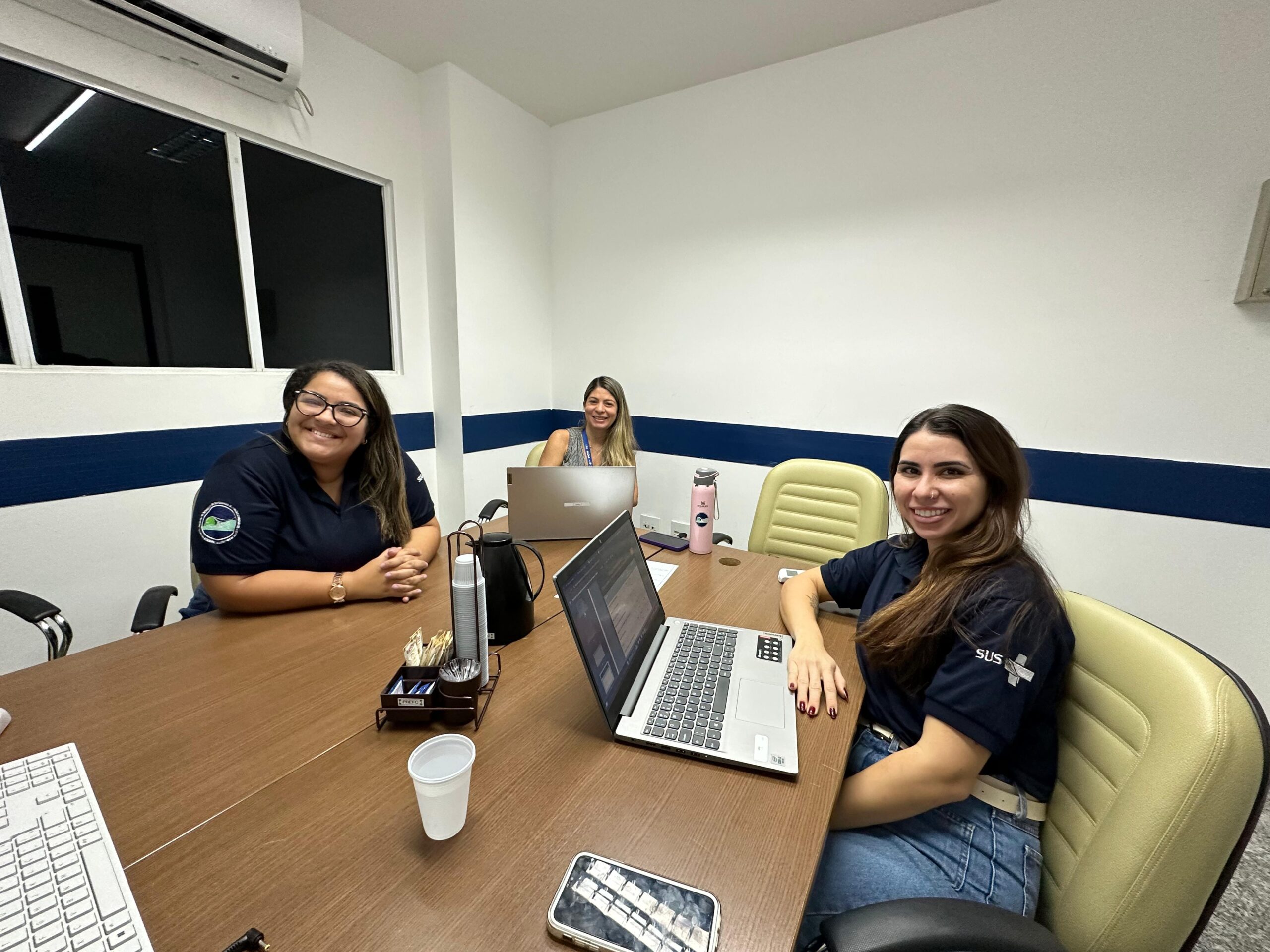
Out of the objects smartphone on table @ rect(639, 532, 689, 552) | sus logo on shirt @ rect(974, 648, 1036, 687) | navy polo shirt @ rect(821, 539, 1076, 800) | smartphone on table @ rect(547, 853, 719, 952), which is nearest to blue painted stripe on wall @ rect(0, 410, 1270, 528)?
smartphone on table @ rect(639, 532, 689, 552)

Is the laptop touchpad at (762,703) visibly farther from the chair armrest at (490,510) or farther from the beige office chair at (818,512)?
the chair armrest at (490,510)

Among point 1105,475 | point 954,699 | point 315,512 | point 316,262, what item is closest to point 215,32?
point 316,262

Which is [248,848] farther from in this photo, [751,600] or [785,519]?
[785,519]

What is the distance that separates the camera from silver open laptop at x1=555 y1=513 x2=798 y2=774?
84 cm

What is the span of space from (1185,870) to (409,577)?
1.50m

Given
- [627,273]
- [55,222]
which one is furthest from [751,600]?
[55,222]

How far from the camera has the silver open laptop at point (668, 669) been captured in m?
0.84

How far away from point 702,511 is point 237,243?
2.48 m

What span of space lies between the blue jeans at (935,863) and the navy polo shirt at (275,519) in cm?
135

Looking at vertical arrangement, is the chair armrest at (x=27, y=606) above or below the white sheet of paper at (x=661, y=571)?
below

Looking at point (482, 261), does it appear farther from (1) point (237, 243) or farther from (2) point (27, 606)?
(2) point (27, 606)

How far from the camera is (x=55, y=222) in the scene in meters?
1.95

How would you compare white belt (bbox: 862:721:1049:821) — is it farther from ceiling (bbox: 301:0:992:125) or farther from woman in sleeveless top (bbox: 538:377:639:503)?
ceiling (bbox: 301:0:992:125)

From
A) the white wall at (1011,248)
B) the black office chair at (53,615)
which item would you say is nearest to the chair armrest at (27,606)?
the black office chair at (53,615)
